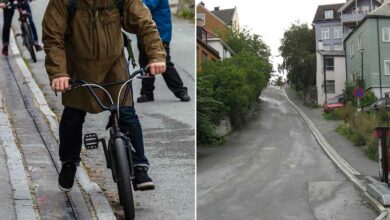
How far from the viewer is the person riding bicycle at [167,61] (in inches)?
193

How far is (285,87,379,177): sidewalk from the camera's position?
315 cm

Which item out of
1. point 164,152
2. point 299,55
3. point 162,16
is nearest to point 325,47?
point 299,55

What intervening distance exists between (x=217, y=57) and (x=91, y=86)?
0.63 meters

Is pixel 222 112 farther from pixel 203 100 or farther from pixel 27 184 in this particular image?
pixel 27 184

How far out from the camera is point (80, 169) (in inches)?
152

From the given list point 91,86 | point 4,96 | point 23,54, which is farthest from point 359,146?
point 23,54

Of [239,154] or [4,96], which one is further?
[4,96]

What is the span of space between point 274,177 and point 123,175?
655 millimetres

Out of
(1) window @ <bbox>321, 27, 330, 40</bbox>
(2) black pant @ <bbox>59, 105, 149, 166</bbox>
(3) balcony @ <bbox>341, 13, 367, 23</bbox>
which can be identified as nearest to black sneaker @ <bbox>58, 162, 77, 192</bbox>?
(2) black pant @ <bbox>59, 105, 149, 166</bbox>

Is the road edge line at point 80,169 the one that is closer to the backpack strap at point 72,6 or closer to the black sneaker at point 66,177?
the black sneaker at point 66,177

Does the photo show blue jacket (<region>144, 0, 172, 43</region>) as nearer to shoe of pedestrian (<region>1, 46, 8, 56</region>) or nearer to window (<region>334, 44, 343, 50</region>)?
window (<region>334, 44, 343, 50</region>)

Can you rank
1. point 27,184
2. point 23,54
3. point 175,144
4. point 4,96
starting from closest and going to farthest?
point 27,184, point 175,144, point 4,96, point 23,54

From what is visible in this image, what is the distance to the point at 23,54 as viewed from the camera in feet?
26.0

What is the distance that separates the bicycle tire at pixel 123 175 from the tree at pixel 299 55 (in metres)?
0.87
